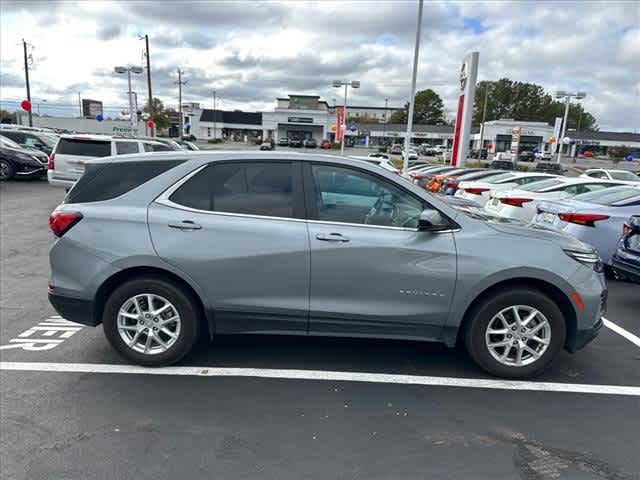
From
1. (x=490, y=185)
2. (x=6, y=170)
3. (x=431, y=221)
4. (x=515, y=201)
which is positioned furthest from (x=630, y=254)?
(x=6, y=170)

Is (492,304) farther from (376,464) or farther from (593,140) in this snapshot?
(593,140)

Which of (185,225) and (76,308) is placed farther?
(76,308)

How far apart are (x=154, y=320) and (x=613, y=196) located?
705 centimetres

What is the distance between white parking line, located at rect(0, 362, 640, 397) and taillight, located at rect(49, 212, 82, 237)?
1113mm

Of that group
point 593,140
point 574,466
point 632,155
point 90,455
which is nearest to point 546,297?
point 574,466

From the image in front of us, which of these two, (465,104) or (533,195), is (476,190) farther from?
(465,104)

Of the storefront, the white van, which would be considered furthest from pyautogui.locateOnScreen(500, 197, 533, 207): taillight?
the storefront

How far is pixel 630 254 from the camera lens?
5.29m

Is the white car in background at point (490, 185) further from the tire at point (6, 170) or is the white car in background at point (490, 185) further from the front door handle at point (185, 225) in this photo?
the tire at point (6, 170)

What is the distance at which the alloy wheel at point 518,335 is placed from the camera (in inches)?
137

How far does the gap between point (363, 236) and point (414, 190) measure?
22.1 inches

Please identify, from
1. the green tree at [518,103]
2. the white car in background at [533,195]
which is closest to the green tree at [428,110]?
the green tree at [518,103]

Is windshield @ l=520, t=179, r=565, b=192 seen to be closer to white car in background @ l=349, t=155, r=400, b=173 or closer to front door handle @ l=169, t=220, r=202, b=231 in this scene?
white car in background @ l=349, t=155, r=400, b=173

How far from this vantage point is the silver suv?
11.1ft
